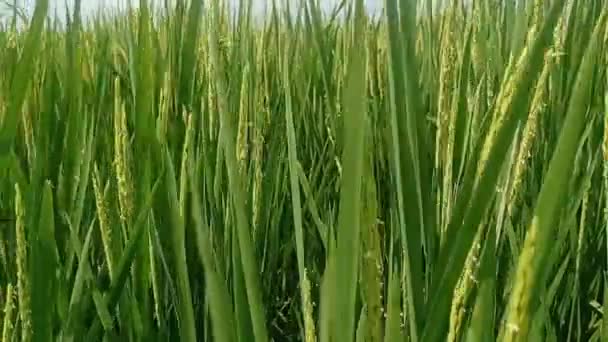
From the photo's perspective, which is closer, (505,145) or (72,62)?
(505,145)

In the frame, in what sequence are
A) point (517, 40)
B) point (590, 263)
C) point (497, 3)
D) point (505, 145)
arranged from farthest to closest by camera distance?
point (497, 3), point (590, 263), point (517, 40), point (505, 145)

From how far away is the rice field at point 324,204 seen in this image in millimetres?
260

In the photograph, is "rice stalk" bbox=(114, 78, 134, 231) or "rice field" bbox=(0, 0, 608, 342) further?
"rice stalk" bbox=(114, 78, 134, 231)

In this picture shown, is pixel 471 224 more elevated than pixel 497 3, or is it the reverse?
pixel 497 3

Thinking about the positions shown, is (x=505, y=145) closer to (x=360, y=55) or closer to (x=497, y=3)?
(x=360, y=55)

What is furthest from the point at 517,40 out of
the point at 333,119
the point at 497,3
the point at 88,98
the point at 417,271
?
the point at 497,3

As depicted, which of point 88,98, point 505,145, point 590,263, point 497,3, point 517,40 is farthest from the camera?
point 497,3

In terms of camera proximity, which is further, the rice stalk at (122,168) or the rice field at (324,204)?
the rice stalk at (122,168)

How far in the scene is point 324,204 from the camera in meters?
0.83

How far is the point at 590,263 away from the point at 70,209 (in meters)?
0.54

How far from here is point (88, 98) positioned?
94 centimetres

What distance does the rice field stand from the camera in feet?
0.85

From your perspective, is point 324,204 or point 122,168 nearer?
point 122,168

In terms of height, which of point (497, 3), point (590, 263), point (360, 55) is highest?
point (497, 3)
